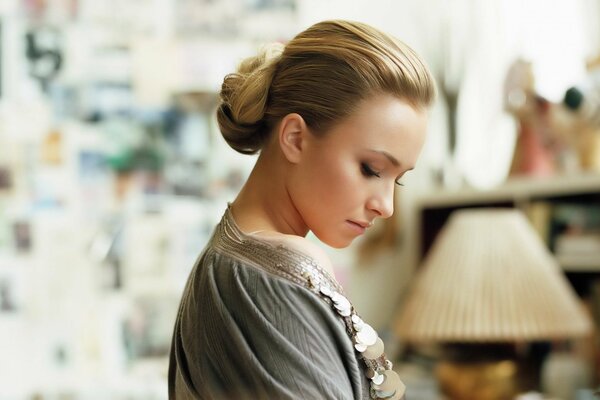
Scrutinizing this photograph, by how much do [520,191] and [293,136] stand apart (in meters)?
1.70

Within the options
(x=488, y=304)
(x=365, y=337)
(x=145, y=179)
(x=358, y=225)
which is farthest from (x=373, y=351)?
(x=145, y=179)

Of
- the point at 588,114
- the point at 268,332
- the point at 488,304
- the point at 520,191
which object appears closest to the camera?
the point at 268,332

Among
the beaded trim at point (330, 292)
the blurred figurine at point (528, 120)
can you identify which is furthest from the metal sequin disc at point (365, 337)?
the blurred figurine at point (528, 120)

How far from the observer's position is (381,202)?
708 mm

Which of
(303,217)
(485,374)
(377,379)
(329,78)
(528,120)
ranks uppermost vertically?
(329,78)

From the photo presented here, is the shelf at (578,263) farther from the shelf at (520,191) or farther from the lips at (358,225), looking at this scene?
the lips at (358,225)

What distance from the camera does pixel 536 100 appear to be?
2260 millimetres

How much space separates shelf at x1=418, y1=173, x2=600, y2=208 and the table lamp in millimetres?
179

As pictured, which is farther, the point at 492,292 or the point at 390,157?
the point at 492,292

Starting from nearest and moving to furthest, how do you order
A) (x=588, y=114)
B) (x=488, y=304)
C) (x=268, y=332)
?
(x=268, y=332), (x=488, y=304), (x=588, y=114)

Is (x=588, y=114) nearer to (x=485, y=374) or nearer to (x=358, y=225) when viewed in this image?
(x=485, y=374)

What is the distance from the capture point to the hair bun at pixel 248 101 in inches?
28.5

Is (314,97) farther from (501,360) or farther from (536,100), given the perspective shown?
(536,100)

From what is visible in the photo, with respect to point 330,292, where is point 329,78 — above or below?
above
